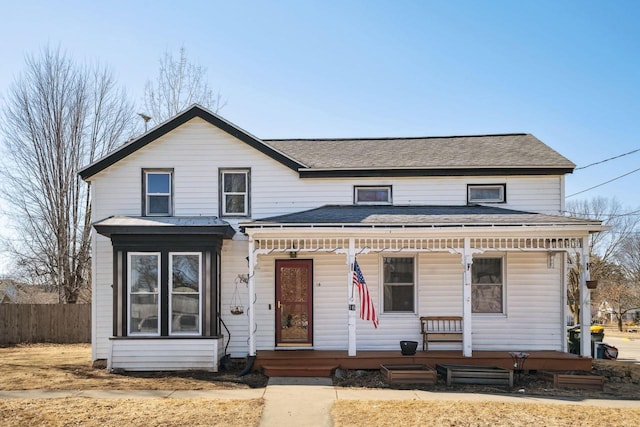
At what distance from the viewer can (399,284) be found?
13.6m

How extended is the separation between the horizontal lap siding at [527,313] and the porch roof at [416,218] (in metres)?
1.47

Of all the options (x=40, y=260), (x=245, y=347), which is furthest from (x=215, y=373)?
(x=40, y=260)

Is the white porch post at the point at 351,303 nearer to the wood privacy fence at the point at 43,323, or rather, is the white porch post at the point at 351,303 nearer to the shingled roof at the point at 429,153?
the shingled roof at the point at 429,153

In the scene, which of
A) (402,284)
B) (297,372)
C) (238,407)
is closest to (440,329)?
(402,284)

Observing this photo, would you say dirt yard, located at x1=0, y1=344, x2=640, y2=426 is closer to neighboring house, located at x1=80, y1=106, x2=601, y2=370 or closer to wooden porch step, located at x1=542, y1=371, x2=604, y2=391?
wooden porch step, located at x1=542, y1=371, x2=604, y2=391

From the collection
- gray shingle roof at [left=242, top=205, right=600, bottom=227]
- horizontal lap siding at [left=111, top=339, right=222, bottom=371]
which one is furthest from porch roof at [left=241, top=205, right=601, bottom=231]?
horizontal lap siding at [left=111, top=339, right=222, bottom=371]

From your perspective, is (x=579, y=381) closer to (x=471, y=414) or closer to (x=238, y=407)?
(x=471, y=414)

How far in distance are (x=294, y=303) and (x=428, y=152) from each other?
19.4 ft

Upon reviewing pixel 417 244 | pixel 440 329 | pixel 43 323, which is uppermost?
pixel 417 244

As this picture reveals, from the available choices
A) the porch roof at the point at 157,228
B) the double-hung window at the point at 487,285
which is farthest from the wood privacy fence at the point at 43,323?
the double-hung window at the point at 487,285

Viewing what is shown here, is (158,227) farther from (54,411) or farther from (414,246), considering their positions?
(414,246)

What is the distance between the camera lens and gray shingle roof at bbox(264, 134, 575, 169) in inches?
551

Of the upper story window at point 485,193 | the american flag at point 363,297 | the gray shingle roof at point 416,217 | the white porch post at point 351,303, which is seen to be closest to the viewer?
the american flag at point 363,297

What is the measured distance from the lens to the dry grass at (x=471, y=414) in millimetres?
8031
